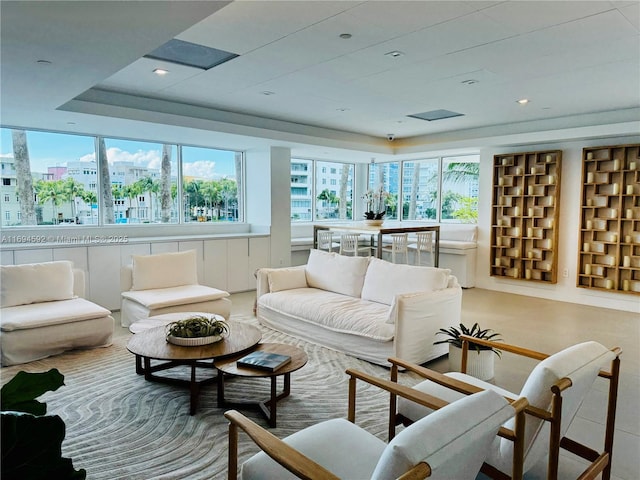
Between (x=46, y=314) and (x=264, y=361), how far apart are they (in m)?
2.34

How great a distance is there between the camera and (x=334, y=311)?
13.9ft

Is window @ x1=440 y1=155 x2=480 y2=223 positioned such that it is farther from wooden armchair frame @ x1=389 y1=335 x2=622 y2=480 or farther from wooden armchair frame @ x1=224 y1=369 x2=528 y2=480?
wooden armchair frame @ x1=224 y1=369 x2=528 y2=480

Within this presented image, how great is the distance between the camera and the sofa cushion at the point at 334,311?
3.87 m

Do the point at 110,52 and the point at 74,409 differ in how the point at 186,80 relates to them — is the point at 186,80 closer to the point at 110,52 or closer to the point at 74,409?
the point at 110,52

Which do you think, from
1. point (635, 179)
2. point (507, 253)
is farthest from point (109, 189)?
point (635, 179)

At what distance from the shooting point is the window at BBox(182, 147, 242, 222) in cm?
739

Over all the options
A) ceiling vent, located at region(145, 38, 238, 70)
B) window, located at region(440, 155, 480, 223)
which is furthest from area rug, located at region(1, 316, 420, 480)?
window, located at region(440, 155, 480, 223)

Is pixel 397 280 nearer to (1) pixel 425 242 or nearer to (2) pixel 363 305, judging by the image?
(2) pixel 363 305

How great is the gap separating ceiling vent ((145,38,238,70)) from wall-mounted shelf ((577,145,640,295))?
17.4 ft

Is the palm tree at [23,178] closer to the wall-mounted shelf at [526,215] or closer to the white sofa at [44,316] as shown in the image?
the white sofa at [44,316]

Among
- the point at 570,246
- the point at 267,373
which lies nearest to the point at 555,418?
the point at 267,373

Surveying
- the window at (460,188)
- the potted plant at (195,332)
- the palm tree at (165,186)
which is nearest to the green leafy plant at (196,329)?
the potted plant at (195,332)

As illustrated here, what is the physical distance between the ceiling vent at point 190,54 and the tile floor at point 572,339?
121 inches

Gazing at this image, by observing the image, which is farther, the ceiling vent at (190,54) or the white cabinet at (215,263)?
the white cabinet at (215,263)
